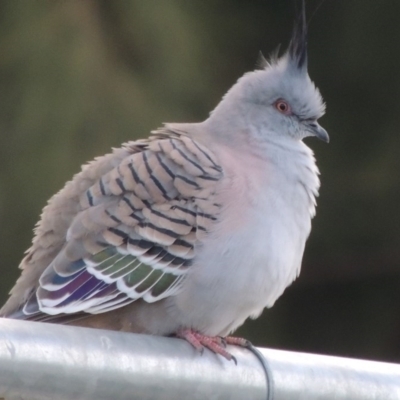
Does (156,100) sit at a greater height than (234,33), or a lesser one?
lesser

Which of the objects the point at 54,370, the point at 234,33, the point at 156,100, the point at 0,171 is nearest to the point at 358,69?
the point at 234,33

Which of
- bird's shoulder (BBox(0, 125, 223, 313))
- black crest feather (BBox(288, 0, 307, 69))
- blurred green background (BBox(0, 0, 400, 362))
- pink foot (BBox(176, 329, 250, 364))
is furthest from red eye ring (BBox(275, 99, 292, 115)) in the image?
blurred green background (BBox(0, 0, 400, 362))

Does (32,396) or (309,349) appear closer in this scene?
(32,396)

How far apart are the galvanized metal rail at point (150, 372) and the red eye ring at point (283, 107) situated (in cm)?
156

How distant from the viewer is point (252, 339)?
17.9 feet

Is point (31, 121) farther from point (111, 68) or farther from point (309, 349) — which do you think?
point (309, 349)

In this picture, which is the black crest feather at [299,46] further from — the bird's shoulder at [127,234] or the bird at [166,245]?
the bird's shoulder at [127,234]

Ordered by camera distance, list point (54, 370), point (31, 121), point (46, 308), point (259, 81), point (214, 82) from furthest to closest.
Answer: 1. point (214, 82)
2. point (31, 121)
3. point (259, 81)
4. point (46, 308)
5. point (54, 370)

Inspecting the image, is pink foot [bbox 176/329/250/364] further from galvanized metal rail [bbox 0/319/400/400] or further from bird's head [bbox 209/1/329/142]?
bird's head [bbox 209/1/329/142]

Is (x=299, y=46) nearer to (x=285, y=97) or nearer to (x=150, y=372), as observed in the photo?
(x=285, y=97)

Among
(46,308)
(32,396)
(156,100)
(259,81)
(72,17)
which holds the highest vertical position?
(72,17)

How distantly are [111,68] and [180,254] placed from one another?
2.33m

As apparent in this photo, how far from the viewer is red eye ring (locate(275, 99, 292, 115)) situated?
352 cm

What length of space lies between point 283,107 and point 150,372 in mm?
1893
